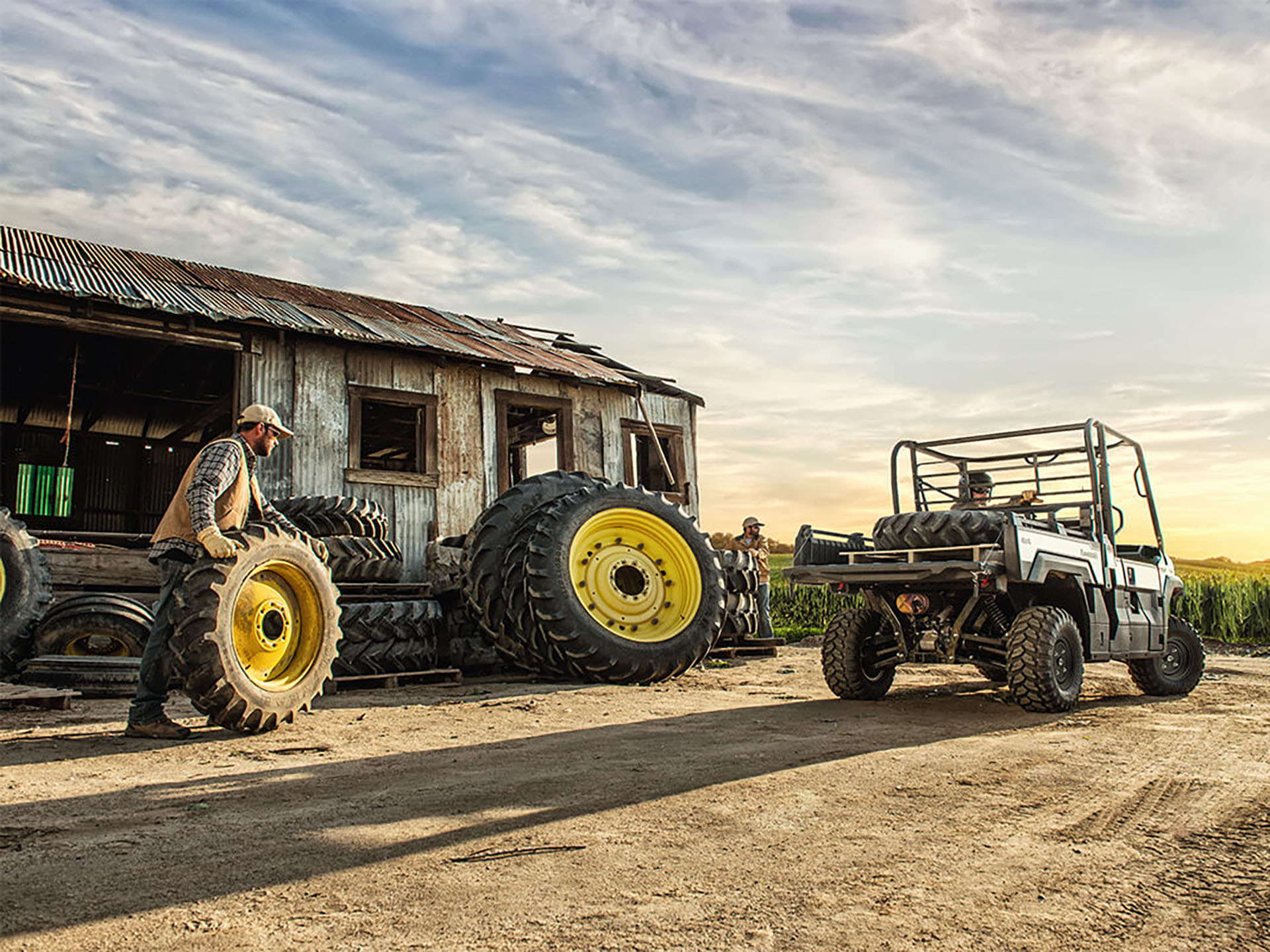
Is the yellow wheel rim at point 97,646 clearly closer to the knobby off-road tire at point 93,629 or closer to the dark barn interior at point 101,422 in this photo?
the knobby off-road tire at point 93,629

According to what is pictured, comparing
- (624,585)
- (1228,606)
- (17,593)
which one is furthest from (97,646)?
(1228,606)

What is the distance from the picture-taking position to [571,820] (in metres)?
3.66

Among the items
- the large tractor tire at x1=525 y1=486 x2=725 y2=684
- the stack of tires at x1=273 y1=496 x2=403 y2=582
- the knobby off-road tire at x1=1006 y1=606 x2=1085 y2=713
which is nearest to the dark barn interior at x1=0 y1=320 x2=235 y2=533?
the stack of tires at x1=273 y1=496 x2=403 y2=582

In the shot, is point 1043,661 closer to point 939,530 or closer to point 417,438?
point 939,530

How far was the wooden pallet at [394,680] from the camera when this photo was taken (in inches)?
330

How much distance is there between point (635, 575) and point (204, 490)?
4.81 meters

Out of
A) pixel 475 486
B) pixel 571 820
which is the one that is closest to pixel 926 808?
pixel 571 820

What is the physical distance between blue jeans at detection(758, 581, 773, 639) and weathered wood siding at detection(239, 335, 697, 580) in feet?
10.2

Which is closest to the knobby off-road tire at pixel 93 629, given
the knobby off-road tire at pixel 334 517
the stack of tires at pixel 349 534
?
the stack of tires at pixel 349 534

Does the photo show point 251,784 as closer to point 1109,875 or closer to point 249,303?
point 1109,875

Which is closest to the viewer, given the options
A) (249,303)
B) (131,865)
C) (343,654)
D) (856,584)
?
(131,865)

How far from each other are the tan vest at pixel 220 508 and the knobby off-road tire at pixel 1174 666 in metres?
8.10

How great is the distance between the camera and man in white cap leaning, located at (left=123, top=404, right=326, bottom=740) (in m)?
5.55

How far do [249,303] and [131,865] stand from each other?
12.1 m
